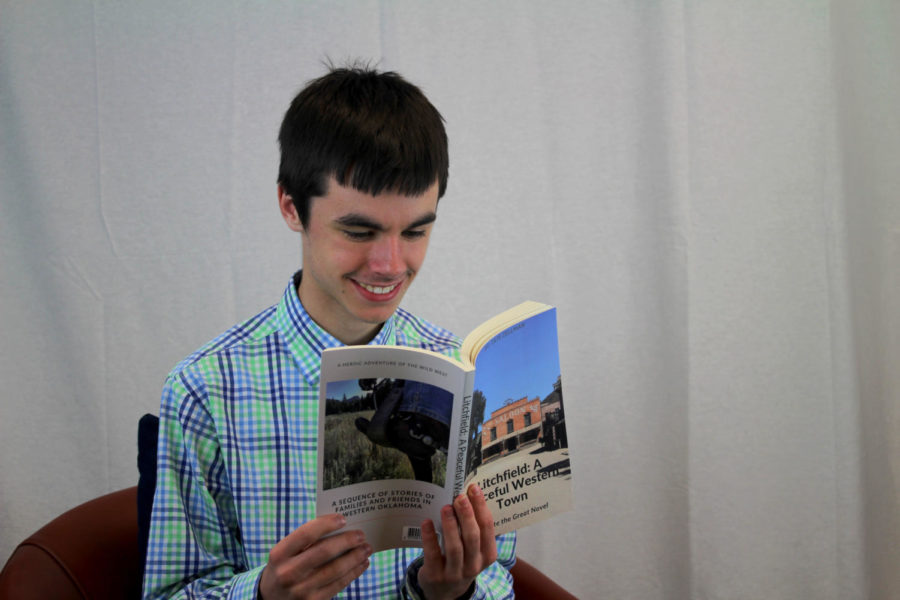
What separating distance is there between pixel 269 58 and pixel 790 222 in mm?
1308

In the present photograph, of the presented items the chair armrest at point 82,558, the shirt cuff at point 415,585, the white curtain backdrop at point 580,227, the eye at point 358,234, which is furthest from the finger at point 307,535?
the white curtain backdrop at point 580,227

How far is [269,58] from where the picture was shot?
189 cm

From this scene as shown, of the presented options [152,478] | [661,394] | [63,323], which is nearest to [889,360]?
[661,394]

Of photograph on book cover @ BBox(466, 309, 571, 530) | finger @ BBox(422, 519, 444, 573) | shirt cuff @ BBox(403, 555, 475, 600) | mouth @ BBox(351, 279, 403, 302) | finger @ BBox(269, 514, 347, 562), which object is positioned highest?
mouth @ BBox(351, 279, 403, 302)

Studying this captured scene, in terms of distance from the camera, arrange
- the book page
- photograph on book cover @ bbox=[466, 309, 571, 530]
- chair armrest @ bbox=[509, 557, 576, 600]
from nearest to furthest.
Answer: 1. the book page
2. photograph on book cover @ bbox=[466, 309, 571, 530]
3. chair armrest @ bbox=[509, 557, 576, 600]

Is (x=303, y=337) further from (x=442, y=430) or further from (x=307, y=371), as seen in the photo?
(x=442, y=430)

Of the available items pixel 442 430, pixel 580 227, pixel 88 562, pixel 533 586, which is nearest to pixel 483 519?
pixel 442 430

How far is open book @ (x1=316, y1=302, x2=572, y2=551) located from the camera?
816 mm

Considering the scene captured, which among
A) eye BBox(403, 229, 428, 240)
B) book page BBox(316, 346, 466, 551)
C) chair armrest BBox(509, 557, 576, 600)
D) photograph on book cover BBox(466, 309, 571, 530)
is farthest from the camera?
chair armrest BBox(509, 557, 576, 600)

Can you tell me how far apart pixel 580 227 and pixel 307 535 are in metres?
1.33

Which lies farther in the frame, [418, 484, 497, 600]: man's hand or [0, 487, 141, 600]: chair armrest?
[0, 487, 141, 600]: chair armrest

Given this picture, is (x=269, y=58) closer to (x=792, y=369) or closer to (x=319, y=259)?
(x=319, y=259)

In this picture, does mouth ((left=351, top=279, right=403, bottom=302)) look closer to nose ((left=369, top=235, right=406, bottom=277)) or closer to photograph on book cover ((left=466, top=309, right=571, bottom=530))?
nose ((left=369, top=235, right=406, bottom=277))

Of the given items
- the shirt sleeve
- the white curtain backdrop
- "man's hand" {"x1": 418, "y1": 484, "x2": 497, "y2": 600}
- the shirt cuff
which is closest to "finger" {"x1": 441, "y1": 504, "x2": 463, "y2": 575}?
"man's hand" {"x1": 418, "y1": 484, "x2": 497, "y2": 600}
